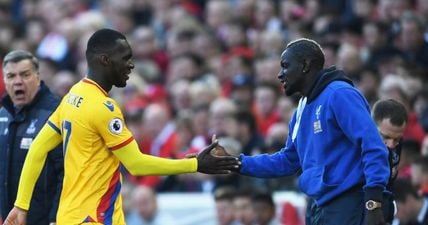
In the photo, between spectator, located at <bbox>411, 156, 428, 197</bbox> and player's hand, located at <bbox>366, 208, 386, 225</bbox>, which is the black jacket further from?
spectator, located at <bbox>411, 156, 428, 197</bbox>

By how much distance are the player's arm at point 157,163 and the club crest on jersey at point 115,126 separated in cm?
14

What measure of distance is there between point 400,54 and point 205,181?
284cm

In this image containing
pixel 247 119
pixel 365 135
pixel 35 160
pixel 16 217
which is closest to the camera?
pixel 365 135

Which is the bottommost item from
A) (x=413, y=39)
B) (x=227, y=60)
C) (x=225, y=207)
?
(x=225, y=207)

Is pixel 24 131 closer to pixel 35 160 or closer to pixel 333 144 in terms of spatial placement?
pixel 35 160

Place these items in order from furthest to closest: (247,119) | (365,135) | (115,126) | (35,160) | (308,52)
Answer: (247,119) → (35,160) → (308,52) → (115,126) → (365,135)

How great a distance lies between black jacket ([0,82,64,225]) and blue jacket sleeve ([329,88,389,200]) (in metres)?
2.39

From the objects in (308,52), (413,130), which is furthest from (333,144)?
(413,130)

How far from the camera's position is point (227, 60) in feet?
55.5

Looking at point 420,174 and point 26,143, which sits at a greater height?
point 26,143

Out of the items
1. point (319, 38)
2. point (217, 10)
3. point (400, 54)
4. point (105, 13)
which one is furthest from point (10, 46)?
point (400, 54)

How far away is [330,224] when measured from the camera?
8.80 metres

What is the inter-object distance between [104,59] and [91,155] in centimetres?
70

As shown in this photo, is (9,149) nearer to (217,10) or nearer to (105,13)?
(217,10)
